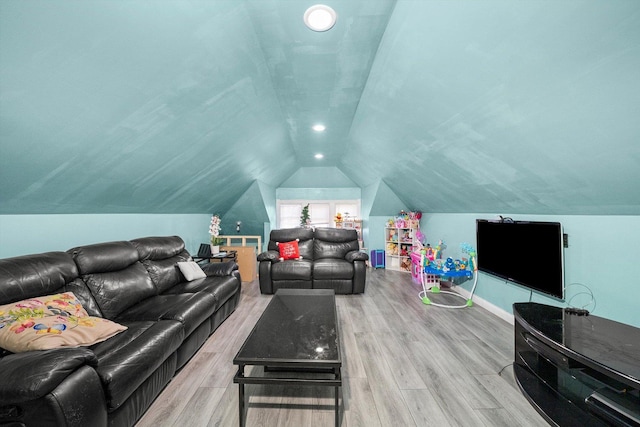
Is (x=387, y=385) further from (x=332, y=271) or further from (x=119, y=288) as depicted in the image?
(x=119, y=288)

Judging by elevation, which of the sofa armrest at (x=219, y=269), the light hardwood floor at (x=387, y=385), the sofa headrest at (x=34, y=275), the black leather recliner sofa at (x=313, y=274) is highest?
the sofa headrest at (x=34, y=275)

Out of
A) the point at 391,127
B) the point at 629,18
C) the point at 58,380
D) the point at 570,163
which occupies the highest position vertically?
the point at 391,127

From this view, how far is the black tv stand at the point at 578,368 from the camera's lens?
1.20 metres

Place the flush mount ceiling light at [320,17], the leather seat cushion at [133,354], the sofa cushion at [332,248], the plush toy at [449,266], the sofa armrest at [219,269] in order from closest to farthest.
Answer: the leather seat cushion at [133,354] < the flush mount ceiling light at [320,17] < the sofa armrest at [219,269] < the plush toy at [449,266] < the sofa cushion at [332,248]

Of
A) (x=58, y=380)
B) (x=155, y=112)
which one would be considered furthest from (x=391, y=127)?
(x=58, y=380)

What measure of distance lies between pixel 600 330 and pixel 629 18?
1683mm

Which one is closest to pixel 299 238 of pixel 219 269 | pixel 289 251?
pixel 289 251

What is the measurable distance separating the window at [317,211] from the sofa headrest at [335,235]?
2.23m

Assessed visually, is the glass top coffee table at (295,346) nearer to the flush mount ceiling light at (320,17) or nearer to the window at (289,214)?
the flush mount ceiling light at (320,17)

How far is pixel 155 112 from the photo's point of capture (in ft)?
6.93

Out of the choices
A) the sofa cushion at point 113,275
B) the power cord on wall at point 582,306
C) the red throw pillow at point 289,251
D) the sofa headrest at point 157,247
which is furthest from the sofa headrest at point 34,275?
the power cord on wall at point 582,306

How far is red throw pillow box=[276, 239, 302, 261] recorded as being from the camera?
439 cm

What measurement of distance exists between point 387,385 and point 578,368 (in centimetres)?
115

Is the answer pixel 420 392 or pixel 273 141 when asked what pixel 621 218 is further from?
pixel 273 141
